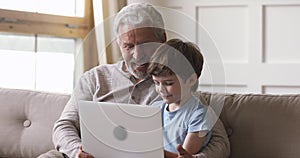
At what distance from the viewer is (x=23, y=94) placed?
88.6 inches

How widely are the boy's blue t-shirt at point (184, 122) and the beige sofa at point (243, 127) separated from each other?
0.74 feet

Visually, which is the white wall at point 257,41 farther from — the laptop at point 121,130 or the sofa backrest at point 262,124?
the laptop at point 121,130

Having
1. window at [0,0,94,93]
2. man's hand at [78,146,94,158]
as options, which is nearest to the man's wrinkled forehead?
man's hand at [78,146,94,158]

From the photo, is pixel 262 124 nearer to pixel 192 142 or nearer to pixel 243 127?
pixel 243 127

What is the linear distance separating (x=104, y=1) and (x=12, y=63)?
59 cm

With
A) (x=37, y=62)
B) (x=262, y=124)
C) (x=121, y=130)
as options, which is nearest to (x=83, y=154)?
(x=121, y=130)

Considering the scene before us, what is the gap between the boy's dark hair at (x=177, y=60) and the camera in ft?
5.39

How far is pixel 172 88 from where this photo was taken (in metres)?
1.65

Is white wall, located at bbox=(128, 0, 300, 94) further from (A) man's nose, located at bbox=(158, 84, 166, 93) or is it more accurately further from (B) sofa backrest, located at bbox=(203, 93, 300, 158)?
(A) man's nose, located at bbox=(158, 84, 166, 93)

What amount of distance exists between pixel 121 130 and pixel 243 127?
506 millimetres

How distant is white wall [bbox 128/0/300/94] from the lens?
2891 millimetres

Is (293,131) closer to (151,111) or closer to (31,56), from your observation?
(151,111)

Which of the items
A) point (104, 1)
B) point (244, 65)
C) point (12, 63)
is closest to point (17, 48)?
point (12, 63)

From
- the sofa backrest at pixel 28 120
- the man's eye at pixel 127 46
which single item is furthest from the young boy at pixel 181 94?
the sofa backrest at pixel 28 120
